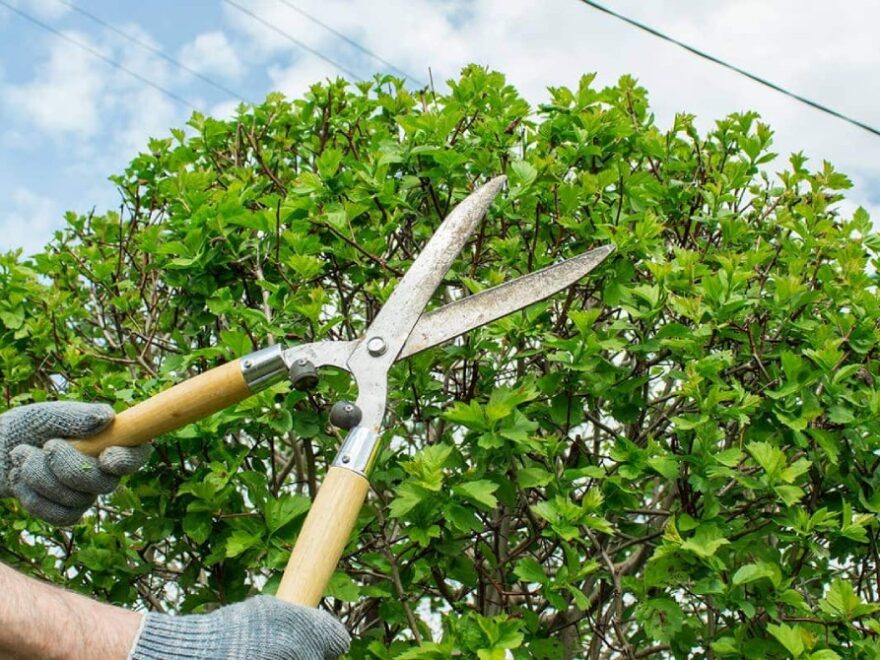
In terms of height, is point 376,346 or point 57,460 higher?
point 376,346

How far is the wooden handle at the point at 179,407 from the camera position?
261 centimetres

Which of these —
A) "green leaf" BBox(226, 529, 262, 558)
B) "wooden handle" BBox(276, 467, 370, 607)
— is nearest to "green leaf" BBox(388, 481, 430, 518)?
"wooden handle" BBox(276, 467, 370, 607)

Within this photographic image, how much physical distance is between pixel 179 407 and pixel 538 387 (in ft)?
3.59

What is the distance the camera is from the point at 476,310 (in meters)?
2.72

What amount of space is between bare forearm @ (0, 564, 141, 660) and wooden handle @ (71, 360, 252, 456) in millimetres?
563

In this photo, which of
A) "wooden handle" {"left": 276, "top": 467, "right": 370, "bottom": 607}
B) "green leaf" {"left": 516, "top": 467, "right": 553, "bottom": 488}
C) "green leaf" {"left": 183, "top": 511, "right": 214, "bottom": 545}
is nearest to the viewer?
"wooden handle" {"left": 276, "top": 467, "right": 370, "bottom": 607}

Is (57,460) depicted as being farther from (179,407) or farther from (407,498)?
(407,498)

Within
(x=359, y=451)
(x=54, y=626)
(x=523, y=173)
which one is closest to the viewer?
(x=54, y=626)

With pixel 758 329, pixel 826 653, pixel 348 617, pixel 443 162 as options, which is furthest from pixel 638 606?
pixel 443 162

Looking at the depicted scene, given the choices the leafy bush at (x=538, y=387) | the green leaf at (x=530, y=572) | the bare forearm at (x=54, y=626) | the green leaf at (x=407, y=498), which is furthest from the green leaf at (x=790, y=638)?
the bare forearm at (x=54, y=626)

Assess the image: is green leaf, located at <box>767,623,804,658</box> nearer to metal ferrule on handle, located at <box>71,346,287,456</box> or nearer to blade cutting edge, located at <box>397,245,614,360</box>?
blade cutting edge, located at <box>397,245,614,360</box>

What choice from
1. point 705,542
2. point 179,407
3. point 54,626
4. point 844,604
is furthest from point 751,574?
point 54,626

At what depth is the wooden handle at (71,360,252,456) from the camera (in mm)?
2607

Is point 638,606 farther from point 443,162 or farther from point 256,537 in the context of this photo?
point 443,162
